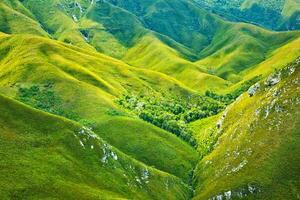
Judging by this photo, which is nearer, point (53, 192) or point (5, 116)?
point (53, 192)

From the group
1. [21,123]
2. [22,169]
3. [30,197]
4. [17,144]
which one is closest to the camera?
[30,197]

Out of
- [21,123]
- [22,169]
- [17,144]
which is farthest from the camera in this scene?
[21,123]

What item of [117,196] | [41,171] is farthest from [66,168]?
[117,196]

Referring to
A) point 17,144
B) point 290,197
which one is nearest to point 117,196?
point 17,144

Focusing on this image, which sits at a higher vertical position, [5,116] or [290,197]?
[290,197]

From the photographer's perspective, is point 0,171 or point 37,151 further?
point 37,151

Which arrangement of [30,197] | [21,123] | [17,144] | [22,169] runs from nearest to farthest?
[30,197], [22,169], [17,144], [21,123]

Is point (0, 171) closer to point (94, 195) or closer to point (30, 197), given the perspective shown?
point (30, 197)

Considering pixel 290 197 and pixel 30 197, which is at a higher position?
pixel 290 197

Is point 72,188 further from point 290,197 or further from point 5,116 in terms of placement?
point 290,197
